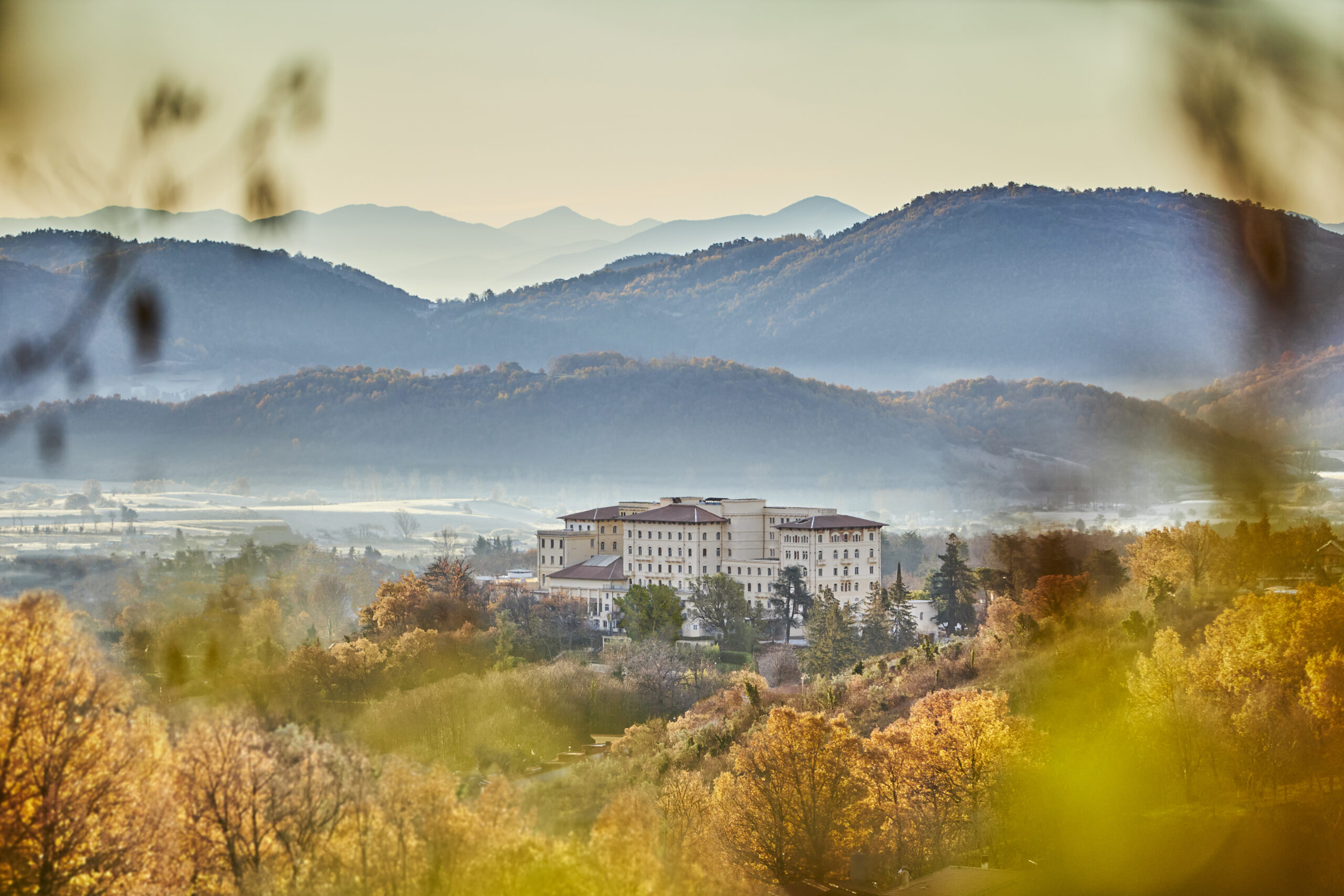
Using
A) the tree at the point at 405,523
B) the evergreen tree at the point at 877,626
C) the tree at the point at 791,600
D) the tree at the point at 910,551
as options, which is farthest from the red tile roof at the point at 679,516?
the tree at the point at 405,523

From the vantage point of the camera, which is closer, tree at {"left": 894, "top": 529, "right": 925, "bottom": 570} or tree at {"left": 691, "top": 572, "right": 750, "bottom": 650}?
tree at {"left": 691, "top": 572, "right": 750, "bottom": 650}

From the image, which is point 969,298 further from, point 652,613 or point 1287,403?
point 652,613

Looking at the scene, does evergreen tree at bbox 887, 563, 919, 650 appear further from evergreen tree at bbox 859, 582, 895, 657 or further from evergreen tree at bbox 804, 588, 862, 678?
evergreen tree at bbox 804, 588, 862, 678

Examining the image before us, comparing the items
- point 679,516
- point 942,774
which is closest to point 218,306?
point 679,516

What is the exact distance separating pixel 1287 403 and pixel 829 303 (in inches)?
4101

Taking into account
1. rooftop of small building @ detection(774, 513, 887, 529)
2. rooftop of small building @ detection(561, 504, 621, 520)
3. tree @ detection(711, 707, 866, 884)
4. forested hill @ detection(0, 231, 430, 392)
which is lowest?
tree @ detection(711, 707, 866, 884)

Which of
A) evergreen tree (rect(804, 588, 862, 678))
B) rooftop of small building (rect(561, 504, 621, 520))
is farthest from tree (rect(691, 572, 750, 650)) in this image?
rooftop of small building (rect(561, 504, 621, 520))

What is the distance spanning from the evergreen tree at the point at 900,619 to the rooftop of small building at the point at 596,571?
11.1 meters

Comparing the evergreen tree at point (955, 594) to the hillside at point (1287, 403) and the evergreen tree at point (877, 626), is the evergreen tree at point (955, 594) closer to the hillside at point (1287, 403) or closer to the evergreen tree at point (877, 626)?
the evergreen tree at point (877, 626)

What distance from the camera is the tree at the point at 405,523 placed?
221ft

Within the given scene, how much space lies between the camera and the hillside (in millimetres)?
36219

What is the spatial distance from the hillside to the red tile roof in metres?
17.9

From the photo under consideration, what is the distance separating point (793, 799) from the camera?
2050cm

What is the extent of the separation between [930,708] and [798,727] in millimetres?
3778
